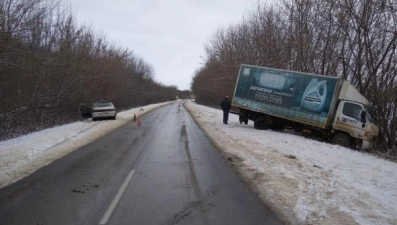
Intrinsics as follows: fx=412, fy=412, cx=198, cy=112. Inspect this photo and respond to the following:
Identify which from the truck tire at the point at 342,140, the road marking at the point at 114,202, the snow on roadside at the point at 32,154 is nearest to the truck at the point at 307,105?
the truck tire at the point at 342,140

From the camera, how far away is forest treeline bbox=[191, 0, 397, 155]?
70.2 feet

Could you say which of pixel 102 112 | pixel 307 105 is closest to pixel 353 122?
pixel 307 105

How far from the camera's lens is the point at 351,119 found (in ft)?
65.7

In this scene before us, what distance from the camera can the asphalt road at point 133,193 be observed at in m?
6.23

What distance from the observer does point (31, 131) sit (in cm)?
2256

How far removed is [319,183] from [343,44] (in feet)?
58.3

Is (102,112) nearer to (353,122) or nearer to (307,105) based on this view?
(307,105)

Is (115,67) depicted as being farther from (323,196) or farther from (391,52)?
(323,196)

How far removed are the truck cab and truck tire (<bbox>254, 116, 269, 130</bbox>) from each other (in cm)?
398

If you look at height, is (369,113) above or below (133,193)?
above

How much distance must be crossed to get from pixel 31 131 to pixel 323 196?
18.7 m

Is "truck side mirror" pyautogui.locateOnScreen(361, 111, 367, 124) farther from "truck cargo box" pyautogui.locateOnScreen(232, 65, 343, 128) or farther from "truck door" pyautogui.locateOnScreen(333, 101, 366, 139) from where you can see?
"truck cargo box" pyautogui.locateOnScreen(232, 65, 343, 128)

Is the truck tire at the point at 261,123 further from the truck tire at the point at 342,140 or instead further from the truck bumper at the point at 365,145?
the truck bumper at the point at 365,145

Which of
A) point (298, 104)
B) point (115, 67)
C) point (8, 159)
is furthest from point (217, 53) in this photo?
point (8, 159)
